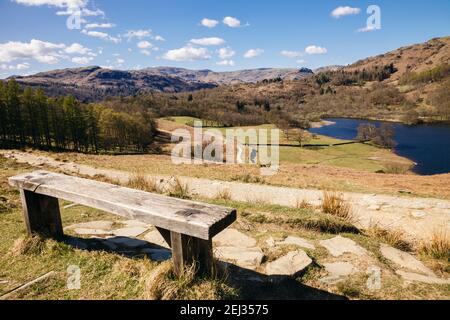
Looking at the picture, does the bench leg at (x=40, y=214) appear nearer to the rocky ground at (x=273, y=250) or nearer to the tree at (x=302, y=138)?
the rocky ground at (x=273, y=250)

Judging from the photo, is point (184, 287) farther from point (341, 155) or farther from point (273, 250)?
point (341, 155)

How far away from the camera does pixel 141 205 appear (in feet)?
12.3

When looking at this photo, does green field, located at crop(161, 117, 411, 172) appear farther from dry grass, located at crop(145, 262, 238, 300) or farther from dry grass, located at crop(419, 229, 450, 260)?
dry grass, located at crop(145, 262, 238, 300)

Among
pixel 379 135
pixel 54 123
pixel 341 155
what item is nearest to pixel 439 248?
pixel 54 123

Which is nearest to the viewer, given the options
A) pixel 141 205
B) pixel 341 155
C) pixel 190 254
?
pixel 190 254

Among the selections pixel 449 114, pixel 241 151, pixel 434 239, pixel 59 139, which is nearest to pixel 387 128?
pixel 241 151

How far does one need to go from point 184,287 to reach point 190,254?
1.14 feet

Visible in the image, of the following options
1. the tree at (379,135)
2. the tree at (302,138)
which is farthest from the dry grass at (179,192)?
the tree at (379,135)

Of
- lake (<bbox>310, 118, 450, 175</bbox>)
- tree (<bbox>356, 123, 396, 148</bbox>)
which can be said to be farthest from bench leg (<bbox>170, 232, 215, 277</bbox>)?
tree (<bbox>356, 123, 396, 148</bbox>)

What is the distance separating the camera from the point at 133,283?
11.8 feet

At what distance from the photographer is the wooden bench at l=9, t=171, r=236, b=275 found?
10.8ft

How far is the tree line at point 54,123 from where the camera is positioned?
43.0 meters

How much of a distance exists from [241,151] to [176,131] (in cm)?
3139
